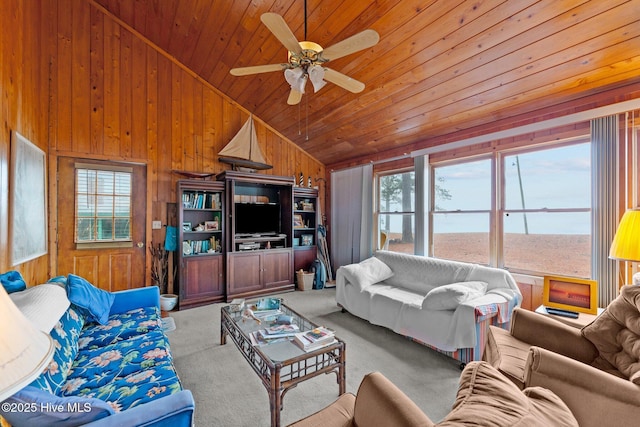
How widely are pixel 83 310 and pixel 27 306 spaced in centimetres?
79

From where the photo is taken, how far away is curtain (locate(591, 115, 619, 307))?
2467mm

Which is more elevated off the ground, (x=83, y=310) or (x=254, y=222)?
(x=254, y=222)

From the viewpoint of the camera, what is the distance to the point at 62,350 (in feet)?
5.41

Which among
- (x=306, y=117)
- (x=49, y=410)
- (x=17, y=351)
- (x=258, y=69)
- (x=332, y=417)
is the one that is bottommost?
(x=332, y=417)

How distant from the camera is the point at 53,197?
11.6 feet

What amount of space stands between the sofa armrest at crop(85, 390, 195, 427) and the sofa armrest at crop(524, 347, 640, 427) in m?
1.65

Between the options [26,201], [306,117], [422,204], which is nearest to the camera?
[26,201]

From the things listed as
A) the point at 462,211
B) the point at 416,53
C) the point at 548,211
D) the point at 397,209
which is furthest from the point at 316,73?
the point at 397,209

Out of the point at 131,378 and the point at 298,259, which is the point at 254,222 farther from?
the point at 131,378

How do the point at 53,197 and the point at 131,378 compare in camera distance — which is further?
the point at 53,197

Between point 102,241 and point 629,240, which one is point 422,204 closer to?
point 629,240

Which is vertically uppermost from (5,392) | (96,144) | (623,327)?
(96,144)

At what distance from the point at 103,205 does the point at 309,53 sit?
3.64 m

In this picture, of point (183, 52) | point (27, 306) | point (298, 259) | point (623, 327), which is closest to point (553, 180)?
point (623, 327)
